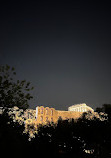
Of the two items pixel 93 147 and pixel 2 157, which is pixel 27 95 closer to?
pixel 2 157

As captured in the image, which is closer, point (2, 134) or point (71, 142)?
point (2, 134)

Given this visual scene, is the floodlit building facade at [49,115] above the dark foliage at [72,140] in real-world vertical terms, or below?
above

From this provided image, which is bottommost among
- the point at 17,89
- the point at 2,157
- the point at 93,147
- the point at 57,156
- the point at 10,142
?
the point at 93,147

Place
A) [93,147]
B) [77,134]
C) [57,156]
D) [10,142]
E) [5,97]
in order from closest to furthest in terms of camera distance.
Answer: [10,142] < [57,156] < [5,97] < [93,147] < [77,134]

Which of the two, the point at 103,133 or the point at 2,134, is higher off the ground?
the point at 2,134

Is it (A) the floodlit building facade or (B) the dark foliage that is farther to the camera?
(A) the floodlit building facade

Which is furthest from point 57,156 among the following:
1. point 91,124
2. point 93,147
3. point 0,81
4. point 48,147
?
point 91,124

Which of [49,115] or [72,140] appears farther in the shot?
[49,115]

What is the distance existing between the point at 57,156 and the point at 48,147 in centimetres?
68

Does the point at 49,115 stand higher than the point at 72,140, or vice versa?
the point at 49,115

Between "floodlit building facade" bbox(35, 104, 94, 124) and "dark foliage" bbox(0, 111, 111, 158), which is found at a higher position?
"floodlit building facade" bbox(35, 104, 94, 124)

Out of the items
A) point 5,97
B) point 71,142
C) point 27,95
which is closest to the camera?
point 5,97

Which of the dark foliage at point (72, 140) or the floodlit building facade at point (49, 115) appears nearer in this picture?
the dark foliage at point (72, 140)

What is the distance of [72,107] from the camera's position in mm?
118125
